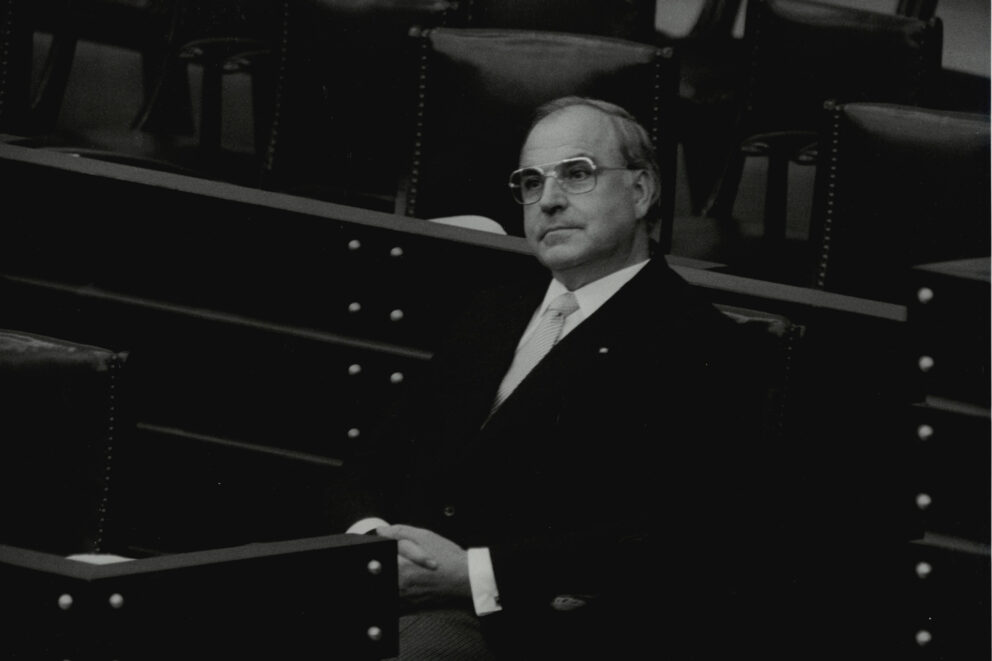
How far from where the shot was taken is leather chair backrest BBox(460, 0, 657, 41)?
166 cm

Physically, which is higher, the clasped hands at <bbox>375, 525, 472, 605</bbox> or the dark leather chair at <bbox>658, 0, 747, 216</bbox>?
the dark leather chair at <bbox>658, 0, 747, 216</bbox>

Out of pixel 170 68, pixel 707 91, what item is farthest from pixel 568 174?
pixel 170 68

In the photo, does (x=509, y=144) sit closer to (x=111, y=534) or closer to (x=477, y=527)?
(x=477, y=527)

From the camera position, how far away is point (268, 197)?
117cm

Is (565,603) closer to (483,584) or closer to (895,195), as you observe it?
(483,584)

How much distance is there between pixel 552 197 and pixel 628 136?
74 mm

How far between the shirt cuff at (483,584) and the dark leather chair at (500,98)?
1.37ft

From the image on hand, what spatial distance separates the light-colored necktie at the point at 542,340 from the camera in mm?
1040

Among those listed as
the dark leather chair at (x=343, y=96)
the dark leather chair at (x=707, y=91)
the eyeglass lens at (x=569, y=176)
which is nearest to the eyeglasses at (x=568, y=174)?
the eyeglass lens at (x=569, y=176)

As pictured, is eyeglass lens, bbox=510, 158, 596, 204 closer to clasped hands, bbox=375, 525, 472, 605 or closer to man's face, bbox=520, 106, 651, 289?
man's face, bbox=520, 106, 651, 289

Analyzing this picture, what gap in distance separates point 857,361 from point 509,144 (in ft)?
1.28

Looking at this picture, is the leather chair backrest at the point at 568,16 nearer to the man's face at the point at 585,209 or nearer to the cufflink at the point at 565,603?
the man's face at the point at 585,209

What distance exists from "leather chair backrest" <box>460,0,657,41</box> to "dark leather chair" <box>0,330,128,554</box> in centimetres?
85

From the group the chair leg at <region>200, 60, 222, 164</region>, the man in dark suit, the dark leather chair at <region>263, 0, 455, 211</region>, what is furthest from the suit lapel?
the chair leg at <region>200, 60, 222, 164</region>
